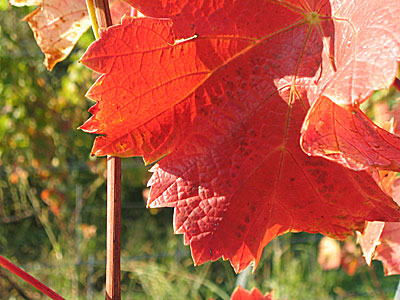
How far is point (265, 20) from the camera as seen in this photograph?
0.32 m

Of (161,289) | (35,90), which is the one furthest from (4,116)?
(161,289)

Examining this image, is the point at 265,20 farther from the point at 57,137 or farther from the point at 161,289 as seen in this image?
the point at 57,137

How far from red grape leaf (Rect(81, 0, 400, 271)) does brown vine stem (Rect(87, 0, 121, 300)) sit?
2 cm

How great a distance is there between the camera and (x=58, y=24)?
0.43 m

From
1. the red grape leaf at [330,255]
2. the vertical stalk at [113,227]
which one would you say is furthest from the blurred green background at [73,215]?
the vertical stalk at [113,227]

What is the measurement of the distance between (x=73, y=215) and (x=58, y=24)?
2.41m

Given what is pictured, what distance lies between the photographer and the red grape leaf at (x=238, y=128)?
297mm

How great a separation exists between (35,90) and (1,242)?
2.82 ft

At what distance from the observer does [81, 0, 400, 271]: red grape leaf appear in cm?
30

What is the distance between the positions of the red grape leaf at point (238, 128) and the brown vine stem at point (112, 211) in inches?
0.6

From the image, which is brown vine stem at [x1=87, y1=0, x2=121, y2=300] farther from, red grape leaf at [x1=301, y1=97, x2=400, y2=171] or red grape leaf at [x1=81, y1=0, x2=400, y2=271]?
red grape leaf at [x1=301, y1=97, x2=400, y2=171]

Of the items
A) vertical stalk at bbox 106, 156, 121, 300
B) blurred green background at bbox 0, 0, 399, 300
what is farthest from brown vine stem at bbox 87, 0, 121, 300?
blurred green background at bbox 0, 0, 399, 300

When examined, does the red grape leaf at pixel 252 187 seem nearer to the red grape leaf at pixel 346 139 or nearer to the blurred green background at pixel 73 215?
the red grape leaf at pixel 346 139

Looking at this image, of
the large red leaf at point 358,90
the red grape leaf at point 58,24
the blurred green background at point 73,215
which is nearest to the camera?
the large red leaf at point 358,90
